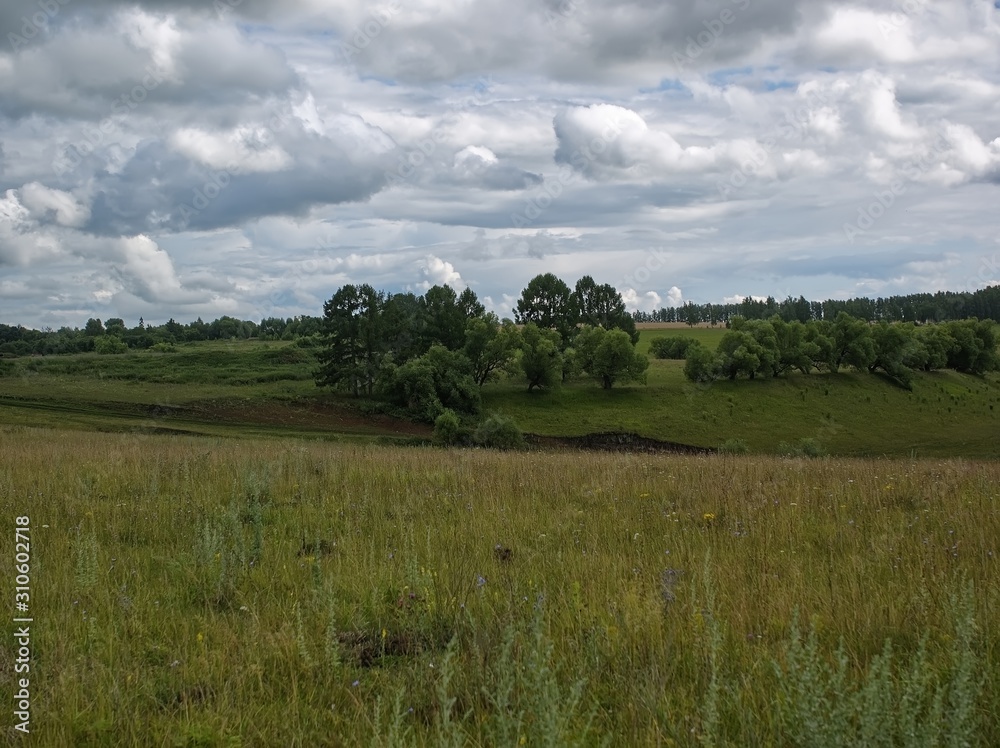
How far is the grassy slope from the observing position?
6594cm

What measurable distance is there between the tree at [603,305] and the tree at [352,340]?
49.7m

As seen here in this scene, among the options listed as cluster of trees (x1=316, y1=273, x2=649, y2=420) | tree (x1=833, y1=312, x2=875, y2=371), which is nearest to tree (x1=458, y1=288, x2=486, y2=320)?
cluster of trees (x1=316, y1=273, x2=649, y2=420)

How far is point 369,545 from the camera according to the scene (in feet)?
21.7

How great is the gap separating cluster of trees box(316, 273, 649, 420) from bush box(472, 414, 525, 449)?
50.7 ft

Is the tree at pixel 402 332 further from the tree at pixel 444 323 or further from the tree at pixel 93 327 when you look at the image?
the tree at pixel 93 327

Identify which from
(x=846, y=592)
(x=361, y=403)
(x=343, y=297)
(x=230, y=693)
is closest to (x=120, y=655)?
(x=230, y=693)

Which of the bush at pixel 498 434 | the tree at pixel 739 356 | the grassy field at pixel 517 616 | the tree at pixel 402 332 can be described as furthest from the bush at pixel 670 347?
the grassy field at pixel 517 616

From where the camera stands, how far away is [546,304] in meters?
121

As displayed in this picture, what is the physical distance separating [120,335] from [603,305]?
334 ft

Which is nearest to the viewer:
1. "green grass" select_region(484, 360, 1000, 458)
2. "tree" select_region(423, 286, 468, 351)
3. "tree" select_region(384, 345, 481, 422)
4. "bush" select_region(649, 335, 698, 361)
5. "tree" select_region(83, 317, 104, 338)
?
"green grass" select_region(484, 360, 1000, 458)

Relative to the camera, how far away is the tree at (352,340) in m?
84.8

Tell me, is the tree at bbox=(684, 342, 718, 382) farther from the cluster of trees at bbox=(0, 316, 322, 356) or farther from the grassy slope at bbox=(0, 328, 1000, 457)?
the cluster of trees at bbox=(0, 316, 322, 356)

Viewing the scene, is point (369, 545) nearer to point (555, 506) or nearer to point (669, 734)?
point (555, 506)

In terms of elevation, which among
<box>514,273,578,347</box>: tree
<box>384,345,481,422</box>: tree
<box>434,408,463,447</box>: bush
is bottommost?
<box>434,408,463,447</box>: bush
